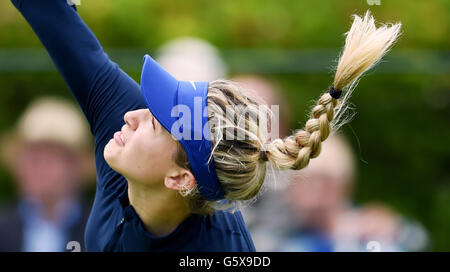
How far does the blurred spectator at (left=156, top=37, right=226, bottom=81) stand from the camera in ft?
12.9

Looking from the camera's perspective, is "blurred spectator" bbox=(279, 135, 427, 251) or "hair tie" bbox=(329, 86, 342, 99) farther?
"blurred spectator" bbox=(279, 135, 427, 251)

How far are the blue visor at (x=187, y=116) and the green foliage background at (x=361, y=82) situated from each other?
7.05ft

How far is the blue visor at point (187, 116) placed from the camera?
2.08 metres

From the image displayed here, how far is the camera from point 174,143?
2133 millimetres

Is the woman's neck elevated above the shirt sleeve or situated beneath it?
situated beneath

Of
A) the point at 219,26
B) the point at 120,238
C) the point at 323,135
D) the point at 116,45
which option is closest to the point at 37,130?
the point at 116,45

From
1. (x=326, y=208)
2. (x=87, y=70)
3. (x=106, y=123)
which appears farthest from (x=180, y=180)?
(x=326, y=208)

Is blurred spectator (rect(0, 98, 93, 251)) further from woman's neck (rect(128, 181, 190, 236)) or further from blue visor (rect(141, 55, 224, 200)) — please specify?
blue visor (rect(141, 55, 224, 200))

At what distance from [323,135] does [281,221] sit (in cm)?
168

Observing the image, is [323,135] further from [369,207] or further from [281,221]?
[369,207]

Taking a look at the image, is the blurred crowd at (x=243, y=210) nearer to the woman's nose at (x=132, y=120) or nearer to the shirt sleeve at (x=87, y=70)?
the shirt sleeve at (x=87, y=70)

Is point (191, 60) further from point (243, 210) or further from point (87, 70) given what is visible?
point (87, 70)

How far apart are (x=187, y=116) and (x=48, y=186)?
1876 mm

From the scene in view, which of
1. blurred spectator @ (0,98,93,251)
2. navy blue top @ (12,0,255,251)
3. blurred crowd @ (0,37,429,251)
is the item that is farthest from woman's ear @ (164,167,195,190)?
blurred spectator @ (0,98,93,251)
